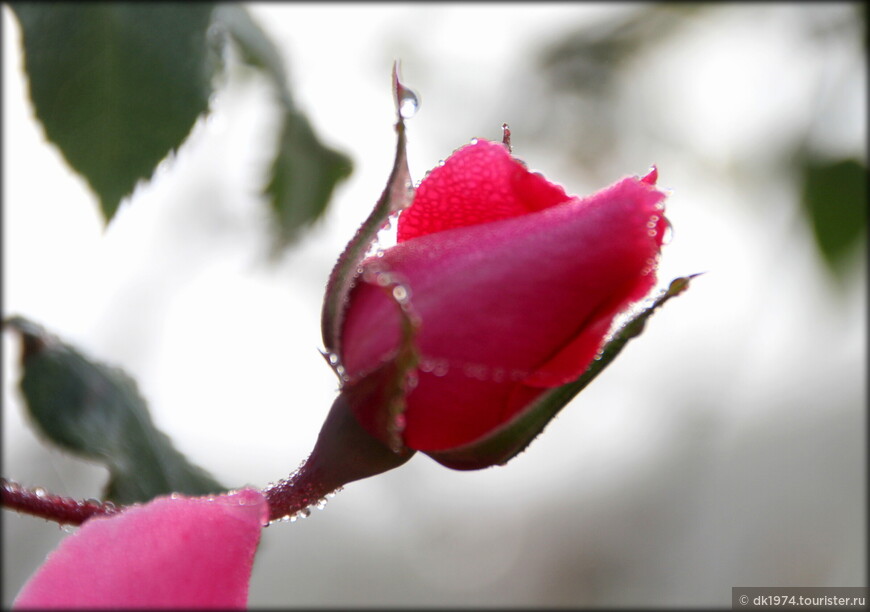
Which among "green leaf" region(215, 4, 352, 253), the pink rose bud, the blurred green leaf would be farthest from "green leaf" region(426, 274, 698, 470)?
the blurred green leaf

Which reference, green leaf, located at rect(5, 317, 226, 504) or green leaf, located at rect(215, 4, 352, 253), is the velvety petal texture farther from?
green leaf, located at rect(215, 4, 352, 253)

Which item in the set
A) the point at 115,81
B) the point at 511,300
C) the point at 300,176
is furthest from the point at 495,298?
the point at 300,176

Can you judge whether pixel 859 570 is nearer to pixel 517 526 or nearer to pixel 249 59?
pixel 517 526

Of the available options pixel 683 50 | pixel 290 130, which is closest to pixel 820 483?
pixel 683 50

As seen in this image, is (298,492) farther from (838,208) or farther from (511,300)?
(838,208)

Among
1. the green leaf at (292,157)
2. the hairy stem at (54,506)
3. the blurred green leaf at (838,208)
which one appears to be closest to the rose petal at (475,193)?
the hairy stem at (54,506)

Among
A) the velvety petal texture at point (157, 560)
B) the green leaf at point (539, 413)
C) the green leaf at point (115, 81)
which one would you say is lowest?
the velvety petal texture at point (157, 560)

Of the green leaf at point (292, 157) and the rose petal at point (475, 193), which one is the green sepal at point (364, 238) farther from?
the green leaf at point (292, 157)
